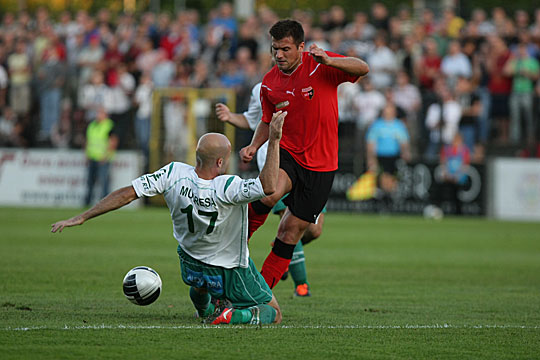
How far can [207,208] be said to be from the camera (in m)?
6.70

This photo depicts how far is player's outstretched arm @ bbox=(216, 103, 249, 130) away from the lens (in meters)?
8.55

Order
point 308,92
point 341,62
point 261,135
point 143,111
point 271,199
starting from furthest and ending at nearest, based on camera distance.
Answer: point 143,111 → point 261,135 → point 308,92 → point 271,199 → point 341,62

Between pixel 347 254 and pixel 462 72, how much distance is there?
969 centimetres

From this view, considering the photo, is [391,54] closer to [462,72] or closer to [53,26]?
[462,72]

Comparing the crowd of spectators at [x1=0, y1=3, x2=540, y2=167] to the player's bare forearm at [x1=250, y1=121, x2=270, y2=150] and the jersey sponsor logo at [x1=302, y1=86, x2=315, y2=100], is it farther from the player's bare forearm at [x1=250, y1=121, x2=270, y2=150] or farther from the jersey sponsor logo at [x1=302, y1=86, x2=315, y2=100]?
the jersey sponsor logo at [x1=302, y1=86, x2=315, y2=100]

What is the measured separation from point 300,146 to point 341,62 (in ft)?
2.95

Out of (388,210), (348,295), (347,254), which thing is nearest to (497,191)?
(388,210)

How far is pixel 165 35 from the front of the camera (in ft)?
81.3

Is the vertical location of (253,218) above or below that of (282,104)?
below

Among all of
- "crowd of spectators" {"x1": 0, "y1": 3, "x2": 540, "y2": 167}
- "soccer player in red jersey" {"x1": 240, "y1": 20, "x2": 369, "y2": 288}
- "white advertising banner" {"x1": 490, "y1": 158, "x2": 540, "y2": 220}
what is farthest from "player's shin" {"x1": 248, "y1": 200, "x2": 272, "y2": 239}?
"white advertising banner" {"x1": 490, "y1": 158, "x2": 540, "y2": 220}

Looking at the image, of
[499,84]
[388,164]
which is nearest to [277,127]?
[388,164]

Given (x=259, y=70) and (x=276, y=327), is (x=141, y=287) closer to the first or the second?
(x=276, y=327)

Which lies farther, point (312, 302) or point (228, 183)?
point (312, 302)

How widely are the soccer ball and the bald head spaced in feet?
3.60
